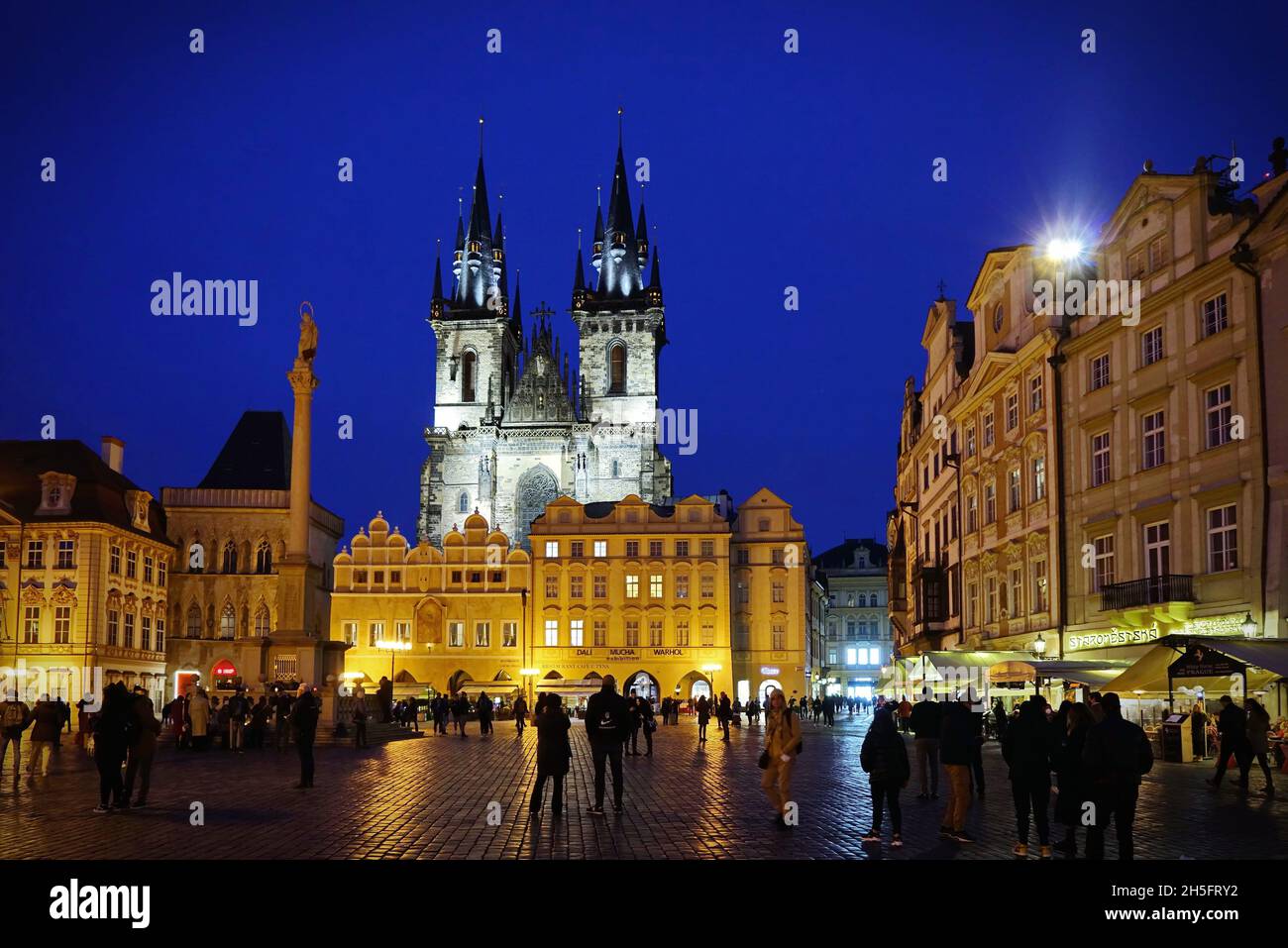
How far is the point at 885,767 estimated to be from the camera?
1408 cm

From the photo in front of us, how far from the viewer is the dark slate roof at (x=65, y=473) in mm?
59531

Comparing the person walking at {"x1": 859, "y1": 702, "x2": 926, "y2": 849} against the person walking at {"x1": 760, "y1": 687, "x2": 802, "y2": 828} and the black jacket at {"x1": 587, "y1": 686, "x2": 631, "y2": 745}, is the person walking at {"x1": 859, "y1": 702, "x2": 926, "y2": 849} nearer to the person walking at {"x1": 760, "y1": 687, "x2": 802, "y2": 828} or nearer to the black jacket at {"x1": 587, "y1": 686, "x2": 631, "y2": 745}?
the person walking at {"x1": 760, "y1": 687, "x2": 802, "y2": 828}

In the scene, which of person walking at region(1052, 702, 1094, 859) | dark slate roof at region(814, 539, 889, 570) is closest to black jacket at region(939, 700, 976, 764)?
person walking at region(1052, 702, 1094, 859)

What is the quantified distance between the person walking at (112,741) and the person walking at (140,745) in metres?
0.08

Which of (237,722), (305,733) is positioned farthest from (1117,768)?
(237,722)

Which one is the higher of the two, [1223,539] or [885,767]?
[1223,539]

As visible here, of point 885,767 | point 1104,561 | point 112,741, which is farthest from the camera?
point 1104,561

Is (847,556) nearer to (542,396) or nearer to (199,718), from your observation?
(542,396)

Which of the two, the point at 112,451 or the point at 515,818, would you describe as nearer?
the point at 515,818

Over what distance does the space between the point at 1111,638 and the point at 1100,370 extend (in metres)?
6.72

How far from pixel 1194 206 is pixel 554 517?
55.6 meters

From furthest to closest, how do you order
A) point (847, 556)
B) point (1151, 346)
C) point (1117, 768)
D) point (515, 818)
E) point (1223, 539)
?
point (847, 556), point (1151, 346), point (1223, 539), point (515, 818), point (1117, 768)

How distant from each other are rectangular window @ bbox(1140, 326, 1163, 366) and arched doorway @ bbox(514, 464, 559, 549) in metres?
66.7
